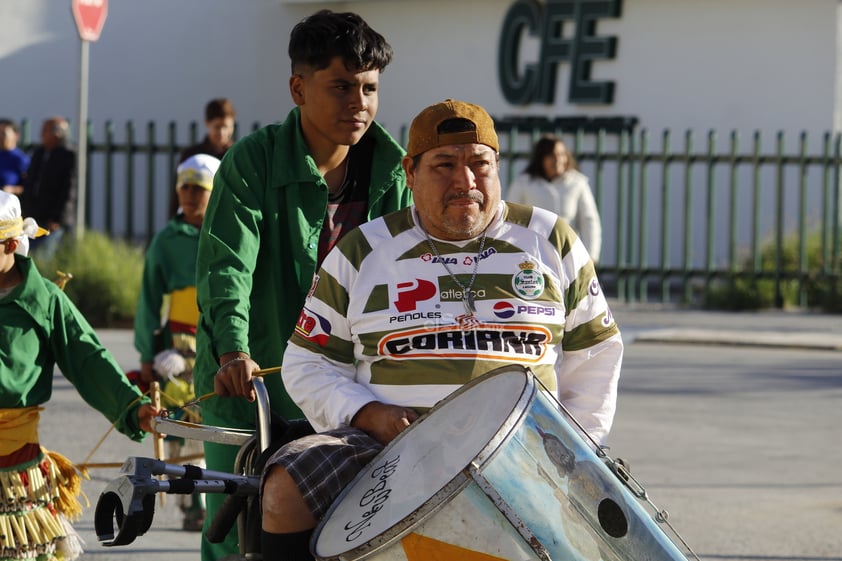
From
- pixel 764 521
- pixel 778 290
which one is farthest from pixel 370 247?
pixel 778 290

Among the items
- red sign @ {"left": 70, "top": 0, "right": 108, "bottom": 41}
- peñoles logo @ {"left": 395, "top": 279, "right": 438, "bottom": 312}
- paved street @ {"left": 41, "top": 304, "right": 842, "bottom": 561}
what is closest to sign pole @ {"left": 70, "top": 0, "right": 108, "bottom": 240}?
red sign @ {"left": 70, "top": 0, "right": 108, "bottom": 41}

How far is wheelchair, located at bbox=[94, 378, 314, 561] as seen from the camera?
11.0 ft

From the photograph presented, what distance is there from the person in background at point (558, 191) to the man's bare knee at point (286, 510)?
9164 mm

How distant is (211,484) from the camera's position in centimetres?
351

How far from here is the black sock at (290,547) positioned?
11.3 ft

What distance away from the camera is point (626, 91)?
21812mm

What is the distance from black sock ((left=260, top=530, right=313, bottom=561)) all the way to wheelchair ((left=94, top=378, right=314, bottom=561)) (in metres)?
0.18

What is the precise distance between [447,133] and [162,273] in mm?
3990

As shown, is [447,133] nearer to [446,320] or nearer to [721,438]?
[446,320]

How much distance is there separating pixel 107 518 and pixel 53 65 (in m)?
21.7

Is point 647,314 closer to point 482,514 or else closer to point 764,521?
point 764,521

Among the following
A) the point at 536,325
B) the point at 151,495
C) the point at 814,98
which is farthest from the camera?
the point at 814,98

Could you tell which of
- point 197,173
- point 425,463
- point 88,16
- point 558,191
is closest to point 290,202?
point 425,463

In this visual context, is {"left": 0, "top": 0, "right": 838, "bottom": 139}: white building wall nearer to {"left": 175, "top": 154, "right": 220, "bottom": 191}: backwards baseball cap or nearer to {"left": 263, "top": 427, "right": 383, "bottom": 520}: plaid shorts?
{"left": 175, "top": 154, "right": 220, "bottom": 191}: backwards baseball cap
